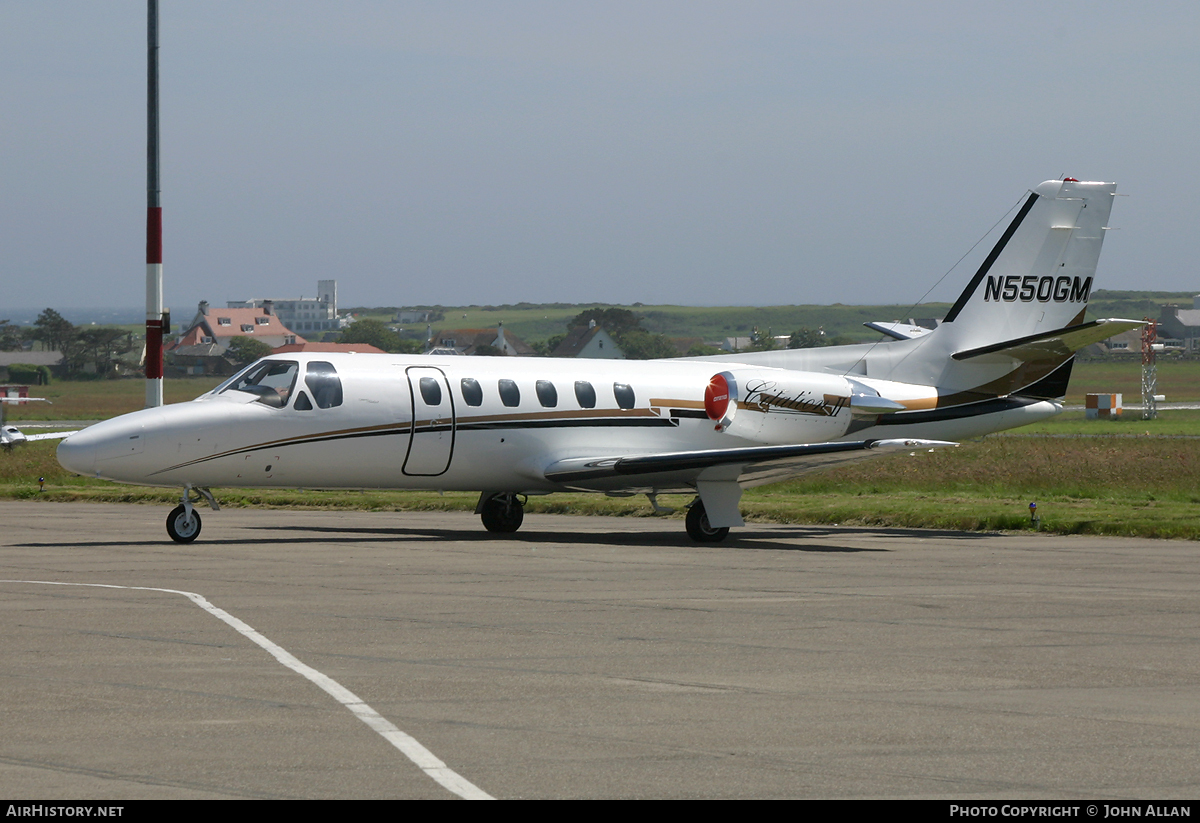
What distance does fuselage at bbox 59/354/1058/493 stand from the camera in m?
19.5

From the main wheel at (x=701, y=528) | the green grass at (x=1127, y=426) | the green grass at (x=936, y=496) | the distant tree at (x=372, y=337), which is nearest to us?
the main wheel at (x=701, y=528)

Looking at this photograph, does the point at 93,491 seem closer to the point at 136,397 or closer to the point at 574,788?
the point at 574,788

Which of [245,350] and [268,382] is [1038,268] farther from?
[245,350]

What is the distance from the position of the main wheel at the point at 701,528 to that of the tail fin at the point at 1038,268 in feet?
19.6

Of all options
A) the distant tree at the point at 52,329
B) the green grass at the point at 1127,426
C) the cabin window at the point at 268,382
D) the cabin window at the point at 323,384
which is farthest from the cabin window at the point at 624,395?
the distant tree at the point at 52,329

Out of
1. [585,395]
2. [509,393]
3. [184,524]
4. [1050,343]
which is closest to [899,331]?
[1050,343]

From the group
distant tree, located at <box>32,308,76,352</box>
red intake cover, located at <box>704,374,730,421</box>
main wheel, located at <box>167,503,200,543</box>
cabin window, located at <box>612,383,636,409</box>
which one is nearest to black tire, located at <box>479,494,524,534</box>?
cabin window, located at <box>612,383,636,409</box>

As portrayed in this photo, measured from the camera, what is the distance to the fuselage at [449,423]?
1955 centimetres

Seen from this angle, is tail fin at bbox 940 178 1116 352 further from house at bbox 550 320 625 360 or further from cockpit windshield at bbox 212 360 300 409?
house at bbox 550 320 625 360

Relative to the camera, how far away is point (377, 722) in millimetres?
8258

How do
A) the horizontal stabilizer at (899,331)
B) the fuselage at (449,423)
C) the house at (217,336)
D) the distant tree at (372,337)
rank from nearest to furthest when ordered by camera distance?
1. the fuselage at (449,423)
2. the horizontal stabilizer at (899,331)
3. the distant tree at (372,337)
4. the house at (217,336)

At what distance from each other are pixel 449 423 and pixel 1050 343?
10.1 meters

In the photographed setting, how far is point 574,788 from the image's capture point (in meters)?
6.85

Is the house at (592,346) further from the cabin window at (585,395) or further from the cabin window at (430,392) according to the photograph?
the cabin window at (430,392)
